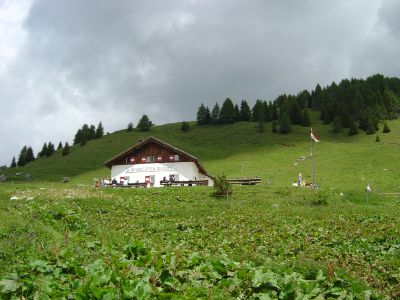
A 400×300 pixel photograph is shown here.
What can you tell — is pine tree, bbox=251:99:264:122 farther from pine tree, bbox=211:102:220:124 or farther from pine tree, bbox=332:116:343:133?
pine tree, bbox=332:116:343:133

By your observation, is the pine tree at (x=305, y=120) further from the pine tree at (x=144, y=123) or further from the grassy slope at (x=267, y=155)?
the pine tree at (x=144, y=123)

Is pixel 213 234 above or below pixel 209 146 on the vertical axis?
below

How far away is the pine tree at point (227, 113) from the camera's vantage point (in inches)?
6127

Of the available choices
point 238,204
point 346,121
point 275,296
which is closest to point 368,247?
point 275,296

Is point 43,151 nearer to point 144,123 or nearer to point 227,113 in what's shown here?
point 144,123

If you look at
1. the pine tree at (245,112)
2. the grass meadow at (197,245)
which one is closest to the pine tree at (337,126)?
the pine tree at (245,112)

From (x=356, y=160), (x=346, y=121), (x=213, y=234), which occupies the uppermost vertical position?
(x=346, y=121)

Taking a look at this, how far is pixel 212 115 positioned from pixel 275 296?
5954 inches

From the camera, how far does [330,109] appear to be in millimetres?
145875

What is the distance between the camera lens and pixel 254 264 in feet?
43.6

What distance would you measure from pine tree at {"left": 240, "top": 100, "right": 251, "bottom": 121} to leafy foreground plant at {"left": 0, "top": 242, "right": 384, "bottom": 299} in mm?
148325

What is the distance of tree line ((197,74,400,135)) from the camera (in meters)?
130

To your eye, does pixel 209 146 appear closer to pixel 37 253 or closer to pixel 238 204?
pixel 238 204

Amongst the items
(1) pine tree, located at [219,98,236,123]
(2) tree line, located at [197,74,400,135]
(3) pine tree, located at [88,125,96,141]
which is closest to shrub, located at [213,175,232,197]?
(2) tree line, located at [197,74,400,135]
